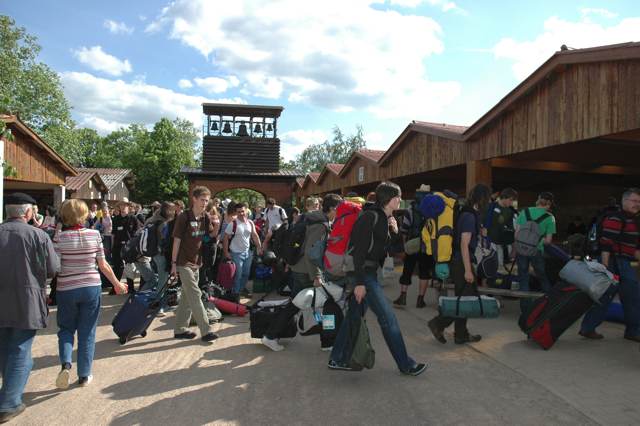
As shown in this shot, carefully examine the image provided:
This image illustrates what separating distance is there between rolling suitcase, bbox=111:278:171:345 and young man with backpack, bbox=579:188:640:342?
5.47 metres

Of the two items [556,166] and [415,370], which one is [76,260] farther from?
[556,166]

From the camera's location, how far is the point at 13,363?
3.59 metres

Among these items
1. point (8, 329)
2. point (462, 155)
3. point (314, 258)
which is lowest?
point (8, 329)

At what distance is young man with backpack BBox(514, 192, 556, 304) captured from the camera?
705 centimetres

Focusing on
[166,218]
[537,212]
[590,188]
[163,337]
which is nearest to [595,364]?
[537,212]

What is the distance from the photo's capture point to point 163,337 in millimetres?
5875

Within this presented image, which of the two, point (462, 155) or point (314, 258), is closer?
point (314, 258)

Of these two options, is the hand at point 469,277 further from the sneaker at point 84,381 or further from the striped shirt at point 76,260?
the sneaker at point 84,381

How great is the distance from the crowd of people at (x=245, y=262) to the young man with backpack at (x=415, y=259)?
0.02m

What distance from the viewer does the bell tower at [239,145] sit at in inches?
1240

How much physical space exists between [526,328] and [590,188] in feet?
58.0

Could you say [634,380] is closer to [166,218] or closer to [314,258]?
[314,258]

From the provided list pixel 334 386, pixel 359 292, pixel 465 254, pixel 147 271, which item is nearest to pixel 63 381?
pixel 334 386

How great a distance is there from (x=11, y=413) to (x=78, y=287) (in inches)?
42.6
